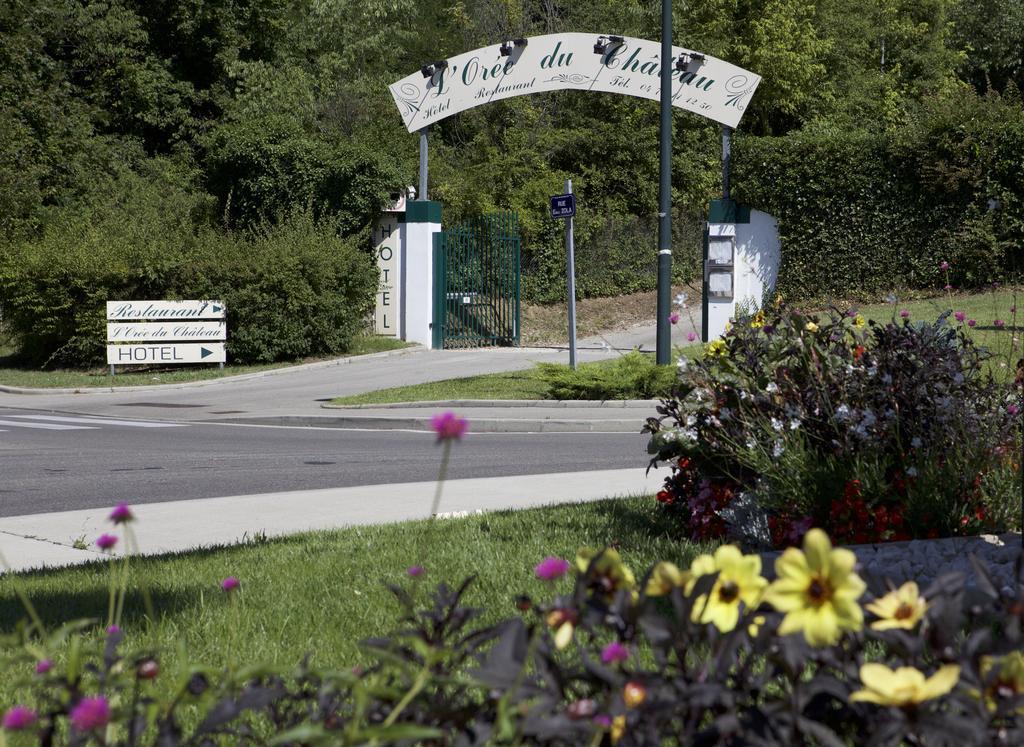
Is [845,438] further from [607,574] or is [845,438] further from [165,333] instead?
[165,333]

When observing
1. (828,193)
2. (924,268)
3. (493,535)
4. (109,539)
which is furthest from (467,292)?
(109,539)

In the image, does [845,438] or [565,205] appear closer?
[845,438]

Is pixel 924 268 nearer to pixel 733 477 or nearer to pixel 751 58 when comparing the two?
pixel 751 58

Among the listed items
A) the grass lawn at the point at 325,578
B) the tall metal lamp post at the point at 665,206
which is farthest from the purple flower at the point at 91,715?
the tall metal lamp post at the point at 665,206

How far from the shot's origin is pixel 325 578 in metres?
5.62

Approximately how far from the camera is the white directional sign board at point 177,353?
2267cm

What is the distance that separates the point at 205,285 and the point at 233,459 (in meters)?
11.9

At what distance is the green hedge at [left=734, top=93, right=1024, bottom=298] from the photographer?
23.6 m

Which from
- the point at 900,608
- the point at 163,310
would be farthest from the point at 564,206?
the point at 900,608

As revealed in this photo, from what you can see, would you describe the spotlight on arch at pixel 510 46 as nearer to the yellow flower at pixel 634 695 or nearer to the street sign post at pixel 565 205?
the street sign post at pixel 565 205

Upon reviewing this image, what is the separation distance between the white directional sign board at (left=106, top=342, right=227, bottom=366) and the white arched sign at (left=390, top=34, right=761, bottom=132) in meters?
5.95

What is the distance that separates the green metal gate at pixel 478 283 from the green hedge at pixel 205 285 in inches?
63.7

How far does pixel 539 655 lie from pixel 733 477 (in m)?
3.87

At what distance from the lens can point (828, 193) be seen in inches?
981
